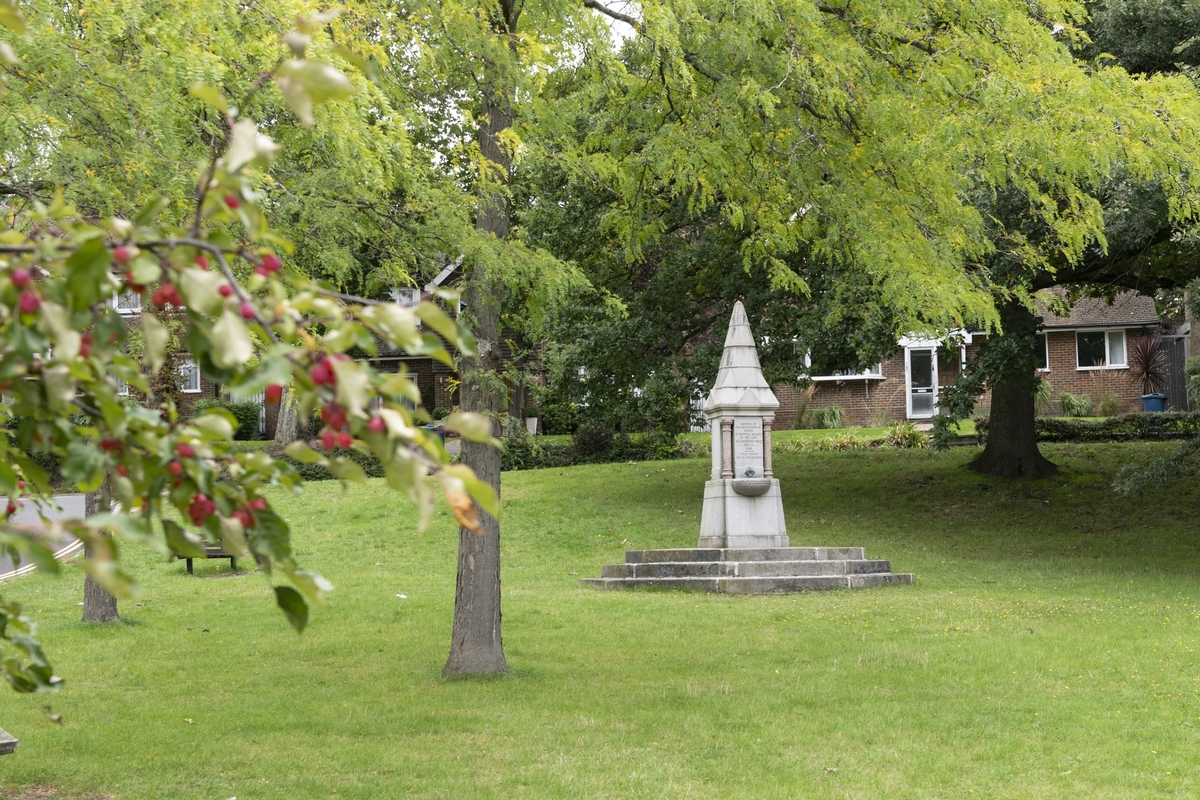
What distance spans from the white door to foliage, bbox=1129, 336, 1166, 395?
238 inches

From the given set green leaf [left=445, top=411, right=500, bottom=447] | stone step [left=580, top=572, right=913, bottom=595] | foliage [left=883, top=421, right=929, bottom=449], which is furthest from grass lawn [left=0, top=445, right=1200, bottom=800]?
foliage [left=883, top=421, right=929, bottom=449]

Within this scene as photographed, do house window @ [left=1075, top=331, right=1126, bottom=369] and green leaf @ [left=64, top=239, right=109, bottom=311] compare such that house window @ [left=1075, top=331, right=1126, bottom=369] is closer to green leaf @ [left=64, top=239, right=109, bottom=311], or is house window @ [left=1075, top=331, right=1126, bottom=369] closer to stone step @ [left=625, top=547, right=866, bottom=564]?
stone step @ [left=625, top=547, right=866, bottom=564]

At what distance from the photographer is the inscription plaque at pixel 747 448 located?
739 inches

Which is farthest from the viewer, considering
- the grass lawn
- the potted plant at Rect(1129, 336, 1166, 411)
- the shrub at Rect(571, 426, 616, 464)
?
the potted plant at Rect(1129, 336, 1166, 411)

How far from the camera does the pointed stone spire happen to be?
1880 cm

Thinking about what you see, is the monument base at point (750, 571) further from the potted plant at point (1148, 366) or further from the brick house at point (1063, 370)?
the potted plant at point (1148, 366)

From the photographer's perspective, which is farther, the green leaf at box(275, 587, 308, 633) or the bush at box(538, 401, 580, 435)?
the bush at box(538, 401, 580, 435)

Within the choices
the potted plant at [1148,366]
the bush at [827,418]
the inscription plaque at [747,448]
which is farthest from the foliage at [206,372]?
the potted plant at [1148,366]

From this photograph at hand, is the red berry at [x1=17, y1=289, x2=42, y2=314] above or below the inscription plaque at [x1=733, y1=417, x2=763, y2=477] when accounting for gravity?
above

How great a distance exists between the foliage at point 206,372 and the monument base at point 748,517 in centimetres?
1627

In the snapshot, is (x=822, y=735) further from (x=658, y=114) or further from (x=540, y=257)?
(x=658, y=114)

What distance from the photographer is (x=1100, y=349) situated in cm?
3872

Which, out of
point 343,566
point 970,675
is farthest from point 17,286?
point 343,566

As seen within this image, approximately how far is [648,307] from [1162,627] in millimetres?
12501
